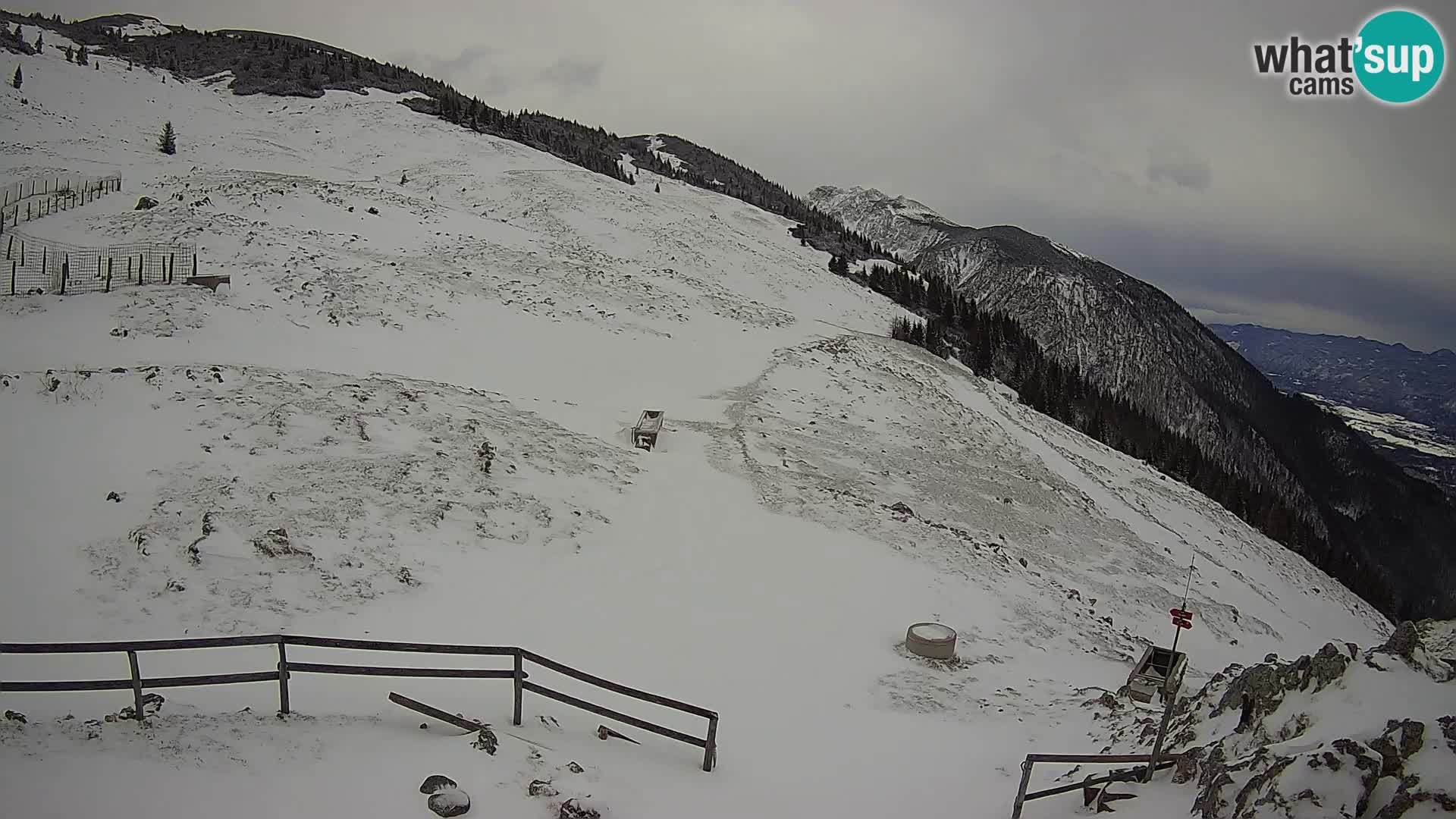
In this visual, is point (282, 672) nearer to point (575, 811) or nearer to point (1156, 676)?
point (575, 811)

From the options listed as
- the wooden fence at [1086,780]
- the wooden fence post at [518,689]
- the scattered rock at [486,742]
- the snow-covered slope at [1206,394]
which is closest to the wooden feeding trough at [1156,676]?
the wooden fence at [1086,780]

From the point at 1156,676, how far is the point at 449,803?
11.9 metres

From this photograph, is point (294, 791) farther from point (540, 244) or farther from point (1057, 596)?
point (540, 244)

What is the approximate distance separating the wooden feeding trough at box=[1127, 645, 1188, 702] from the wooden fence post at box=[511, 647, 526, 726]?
8.70 metres

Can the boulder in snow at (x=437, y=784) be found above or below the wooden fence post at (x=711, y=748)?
above

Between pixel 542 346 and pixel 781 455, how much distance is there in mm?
10613

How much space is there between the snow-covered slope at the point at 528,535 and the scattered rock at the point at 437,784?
0.53 feet

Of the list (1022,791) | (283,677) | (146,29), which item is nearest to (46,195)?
(283,677)

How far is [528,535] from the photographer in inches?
563

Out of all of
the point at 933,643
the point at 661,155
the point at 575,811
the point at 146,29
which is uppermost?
the point at 146,29

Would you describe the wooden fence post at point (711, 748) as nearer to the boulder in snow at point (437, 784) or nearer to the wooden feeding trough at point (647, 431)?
the boulder in snow at point (437, 784)

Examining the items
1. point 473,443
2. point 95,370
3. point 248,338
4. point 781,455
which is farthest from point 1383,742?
point 248,338

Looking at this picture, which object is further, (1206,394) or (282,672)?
(1206,394)

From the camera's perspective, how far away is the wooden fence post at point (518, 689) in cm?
768
